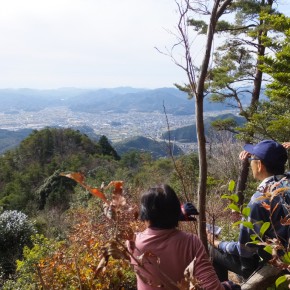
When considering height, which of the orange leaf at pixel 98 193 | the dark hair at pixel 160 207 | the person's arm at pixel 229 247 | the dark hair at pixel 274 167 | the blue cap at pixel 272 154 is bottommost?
the person's arm at pixel 229 247

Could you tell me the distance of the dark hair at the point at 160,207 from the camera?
4.22 feet

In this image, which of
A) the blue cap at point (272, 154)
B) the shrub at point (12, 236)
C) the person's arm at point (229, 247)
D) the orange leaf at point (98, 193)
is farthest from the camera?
the shrub at point (12, 236)

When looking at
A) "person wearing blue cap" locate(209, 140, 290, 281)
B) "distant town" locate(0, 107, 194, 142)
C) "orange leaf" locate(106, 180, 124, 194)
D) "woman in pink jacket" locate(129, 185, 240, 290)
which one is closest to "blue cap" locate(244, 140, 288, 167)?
"person wearing blue cap" locate(209, 140, 290, 281)

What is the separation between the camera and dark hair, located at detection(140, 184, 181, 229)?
4.22 feet

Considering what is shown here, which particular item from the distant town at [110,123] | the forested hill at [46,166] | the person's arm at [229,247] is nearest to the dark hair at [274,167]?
the person's arm at [229,247]

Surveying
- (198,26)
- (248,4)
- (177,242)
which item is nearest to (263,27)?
(248,4)

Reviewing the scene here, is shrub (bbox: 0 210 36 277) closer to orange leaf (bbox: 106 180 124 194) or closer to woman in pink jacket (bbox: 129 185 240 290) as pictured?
woman in pink jacket (bbox: 129 185 240 290)

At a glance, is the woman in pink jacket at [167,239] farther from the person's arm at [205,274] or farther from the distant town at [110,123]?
the distant town at [110,123]

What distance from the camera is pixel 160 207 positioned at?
1.29 metres

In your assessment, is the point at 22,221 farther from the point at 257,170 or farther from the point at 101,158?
the point at 101,158

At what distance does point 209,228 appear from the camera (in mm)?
2076

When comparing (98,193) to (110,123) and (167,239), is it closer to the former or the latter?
(167,239)

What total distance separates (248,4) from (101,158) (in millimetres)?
18392

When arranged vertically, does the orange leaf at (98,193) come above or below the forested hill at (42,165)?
above
